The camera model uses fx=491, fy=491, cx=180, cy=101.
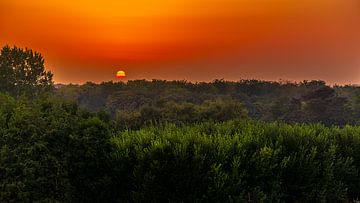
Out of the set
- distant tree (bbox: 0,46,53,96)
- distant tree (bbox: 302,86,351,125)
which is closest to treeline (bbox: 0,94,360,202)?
distant tree (bbox: 0,46,53,96)

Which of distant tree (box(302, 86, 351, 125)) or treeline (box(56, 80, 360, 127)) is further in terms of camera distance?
distant tree (box(302, 86, 351, 125))

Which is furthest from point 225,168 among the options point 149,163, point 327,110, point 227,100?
point 327,110

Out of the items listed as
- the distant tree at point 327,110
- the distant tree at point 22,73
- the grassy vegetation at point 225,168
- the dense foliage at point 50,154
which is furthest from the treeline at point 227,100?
the dense foliage at point 50,154

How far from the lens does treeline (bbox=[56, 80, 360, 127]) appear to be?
67188mm

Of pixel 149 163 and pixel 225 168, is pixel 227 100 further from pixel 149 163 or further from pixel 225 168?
pixel 149 163

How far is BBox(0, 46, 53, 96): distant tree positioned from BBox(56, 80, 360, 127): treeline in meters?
7.76

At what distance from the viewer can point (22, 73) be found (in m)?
71.4

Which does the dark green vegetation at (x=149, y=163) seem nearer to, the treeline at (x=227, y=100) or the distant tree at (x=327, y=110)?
the treeline at (x=227, y=100)

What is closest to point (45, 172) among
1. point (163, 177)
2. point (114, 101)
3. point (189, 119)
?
point (163, 177)

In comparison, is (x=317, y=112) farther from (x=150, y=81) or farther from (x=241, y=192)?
(x=241, y=192)

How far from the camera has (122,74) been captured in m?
84.1

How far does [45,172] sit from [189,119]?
50869 mm

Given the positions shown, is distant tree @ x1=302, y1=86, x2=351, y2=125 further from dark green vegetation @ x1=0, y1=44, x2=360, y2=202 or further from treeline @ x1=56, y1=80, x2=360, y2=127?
dark green vegetation @ x1=0, y1=44, x2=360, y2=202

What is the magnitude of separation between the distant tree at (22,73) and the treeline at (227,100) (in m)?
7.76
